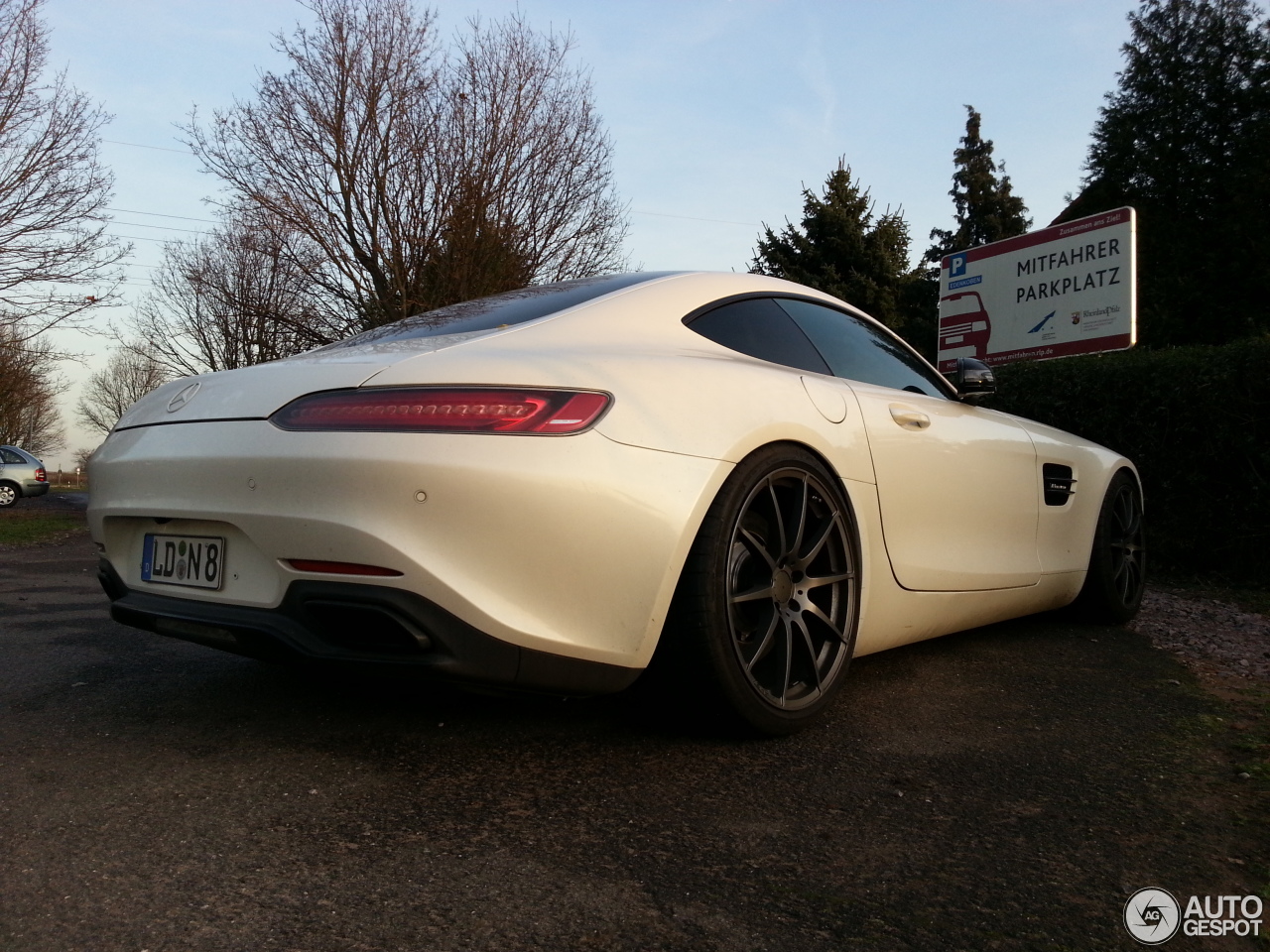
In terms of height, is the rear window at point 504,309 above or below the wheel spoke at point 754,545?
above

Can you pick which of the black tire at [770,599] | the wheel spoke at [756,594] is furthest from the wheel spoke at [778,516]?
the wheel spoke at [756,594]

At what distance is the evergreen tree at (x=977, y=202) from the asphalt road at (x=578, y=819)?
4248 centimetres

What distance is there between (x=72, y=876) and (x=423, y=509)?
2.94 feet

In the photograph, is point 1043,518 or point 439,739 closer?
point 439,739

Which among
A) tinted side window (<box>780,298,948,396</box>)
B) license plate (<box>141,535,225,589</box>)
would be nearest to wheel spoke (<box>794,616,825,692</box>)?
tinted side window (<box>780,298,948,396</box>)

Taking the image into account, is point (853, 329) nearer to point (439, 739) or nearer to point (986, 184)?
point (439, 739)

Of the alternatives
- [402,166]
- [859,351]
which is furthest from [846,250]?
[859,351]

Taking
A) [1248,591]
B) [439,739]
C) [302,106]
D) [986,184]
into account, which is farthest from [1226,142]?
[439,739]

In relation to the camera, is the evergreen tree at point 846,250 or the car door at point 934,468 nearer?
the car door at point 934,468

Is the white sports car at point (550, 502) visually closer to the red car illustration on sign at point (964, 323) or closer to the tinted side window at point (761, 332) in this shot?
the tinted side window at point (761, 332)

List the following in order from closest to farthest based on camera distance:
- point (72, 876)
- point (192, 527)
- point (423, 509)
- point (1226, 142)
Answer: point (72, 876), point (423, 509), point (192, 527), point (1226, 142)

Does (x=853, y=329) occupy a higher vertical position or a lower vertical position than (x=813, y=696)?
higher

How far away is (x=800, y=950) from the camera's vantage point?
1582 millimetres

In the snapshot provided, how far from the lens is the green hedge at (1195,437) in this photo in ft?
19.1
